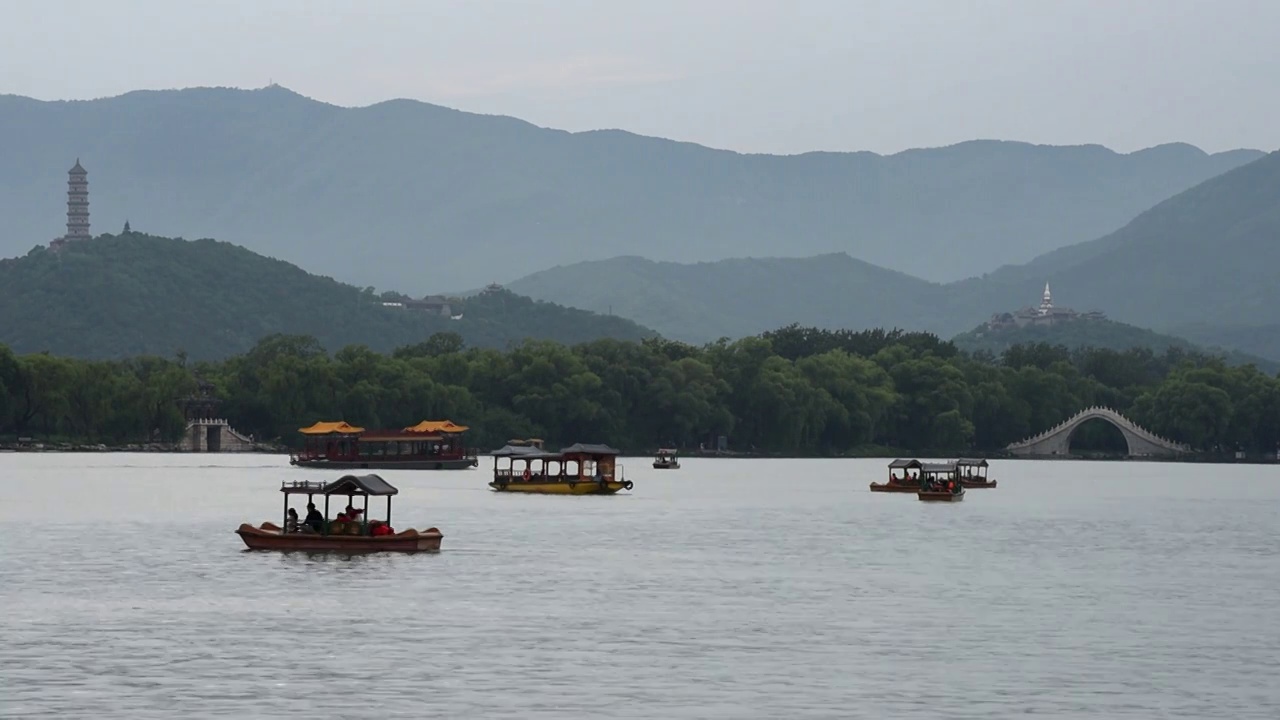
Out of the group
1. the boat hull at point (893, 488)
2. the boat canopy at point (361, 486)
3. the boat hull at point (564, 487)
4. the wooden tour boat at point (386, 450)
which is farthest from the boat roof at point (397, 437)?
the boat canopy at point (361, 486)

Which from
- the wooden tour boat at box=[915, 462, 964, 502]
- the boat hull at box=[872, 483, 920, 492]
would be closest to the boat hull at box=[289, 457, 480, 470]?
the boat hull at box=[872, 483, 920, 492]

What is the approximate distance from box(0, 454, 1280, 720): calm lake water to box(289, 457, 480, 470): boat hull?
53188mm

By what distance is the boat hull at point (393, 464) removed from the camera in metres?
145

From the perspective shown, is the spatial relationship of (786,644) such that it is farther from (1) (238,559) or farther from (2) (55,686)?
(1) (238,559)

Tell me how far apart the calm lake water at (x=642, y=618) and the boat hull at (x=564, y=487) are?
2033 centimetres

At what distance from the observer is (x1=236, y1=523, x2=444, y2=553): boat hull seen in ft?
195

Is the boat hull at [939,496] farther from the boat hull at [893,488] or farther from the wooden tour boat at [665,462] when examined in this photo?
the wooden tour boat at [665,462]

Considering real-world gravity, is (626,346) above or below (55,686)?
above

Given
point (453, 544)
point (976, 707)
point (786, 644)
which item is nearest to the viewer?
point (976, 707)

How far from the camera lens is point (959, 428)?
199250 millimetres

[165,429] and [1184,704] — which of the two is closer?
[1184,704]

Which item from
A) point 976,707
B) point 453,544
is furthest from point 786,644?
point 453,544

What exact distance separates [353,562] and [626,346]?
134006mm

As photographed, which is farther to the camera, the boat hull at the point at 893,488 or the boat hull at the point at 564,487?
the boat hull at the point at 893,488
